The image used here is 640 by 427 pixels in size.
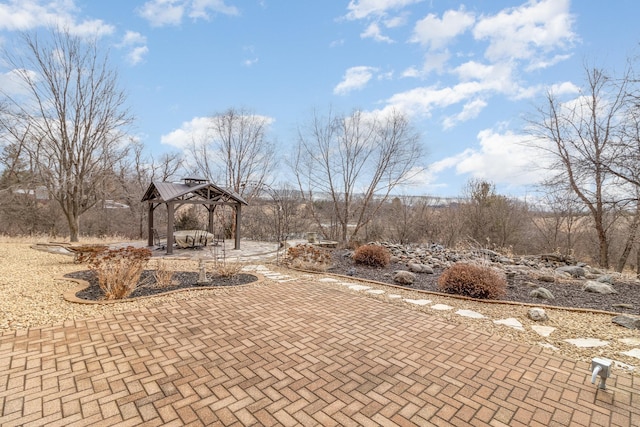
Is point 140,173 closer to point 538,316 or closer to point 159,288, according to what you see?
point 159,288

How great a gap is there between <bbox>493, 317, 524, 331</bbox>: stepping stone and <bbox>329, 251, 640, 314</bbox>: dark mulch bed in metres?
1.09

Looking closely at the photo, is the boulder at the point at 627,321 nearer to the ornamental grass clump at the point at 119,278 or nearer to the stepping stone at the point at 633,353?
the stepping stone at the point at 633,353

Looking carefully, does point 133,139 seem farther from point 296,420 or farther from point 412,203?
point 296,420

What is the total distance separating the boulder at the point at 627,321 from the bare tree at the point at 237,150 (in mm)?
13355

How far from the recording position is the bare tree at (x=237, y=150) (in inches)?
595

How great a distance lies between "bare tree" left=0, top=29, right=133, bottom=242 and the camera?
33.3 feet

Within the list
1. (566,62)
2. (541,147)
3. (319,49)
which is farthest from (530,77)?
(319,49)

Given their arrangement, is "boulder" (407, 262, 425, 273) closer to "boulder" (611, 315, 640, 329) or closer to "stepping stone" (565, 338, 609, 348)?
"boulder" (611, 315, 640, 329)

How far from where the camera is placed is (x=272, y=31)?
7.95 metres

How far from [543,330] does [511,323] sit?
34 cm

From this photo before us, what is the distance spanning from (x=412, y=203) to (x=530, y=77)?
7.36m

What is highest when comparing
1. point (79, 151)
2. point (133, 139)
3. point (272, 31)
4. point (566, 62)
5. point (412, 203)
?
point (272, 31)

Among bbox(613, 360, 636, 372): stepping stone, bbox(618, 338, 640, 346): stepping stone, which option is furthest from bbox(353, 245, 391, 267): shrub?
bbox(613, 360, 636, 372): stepping stone

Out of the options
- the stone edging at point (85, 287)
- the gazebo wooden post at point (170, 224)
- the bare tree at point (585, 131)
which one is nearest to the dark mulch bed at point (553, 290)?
the stone edging at point (85, 287)
